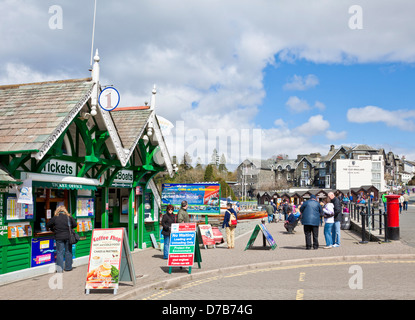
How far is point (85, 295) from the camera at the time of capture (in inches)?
339

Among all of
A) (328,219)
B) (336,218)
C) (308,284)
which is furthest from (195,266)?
(336,218)

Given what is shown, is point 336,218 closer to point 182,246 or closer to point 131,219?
point 182,246

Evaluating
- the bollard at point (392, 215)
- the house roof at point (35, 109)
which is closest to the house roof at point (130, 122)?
the house roof at point (35, 109)

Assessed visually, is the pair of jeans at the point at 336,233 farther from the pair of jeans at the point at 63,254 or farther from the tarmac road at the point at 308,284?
the pair of jeans at the point at 63,254

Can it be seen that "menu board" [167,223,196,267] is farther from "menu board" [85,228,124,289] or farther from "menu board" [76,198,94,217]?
"menu board" [76,198,94,217]

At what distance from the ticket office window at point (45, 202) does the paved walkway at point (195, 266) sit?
153 cm

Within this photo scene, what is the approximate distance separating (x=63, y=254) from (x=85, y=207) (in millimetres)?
2132

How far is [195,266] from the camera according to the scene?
40.2 feet

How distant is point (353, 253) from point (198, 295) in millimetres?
6925

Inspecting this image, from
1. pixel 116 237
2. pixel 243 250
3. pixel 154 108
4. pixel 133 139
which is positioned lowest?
pixel 243 250

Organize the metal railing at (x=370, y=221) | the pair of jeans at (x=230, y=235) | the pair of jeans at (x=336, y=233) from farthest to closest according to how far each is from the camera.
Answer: the pair of jeans at (x=230, y=235), the metal railing at (x=370, y=221), the pair of jeans at (x=336, y=233)

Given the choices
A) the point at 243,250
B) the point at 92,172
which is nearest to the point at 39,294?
the point at 92,172

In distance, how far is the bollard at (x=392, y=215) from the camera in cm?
1595

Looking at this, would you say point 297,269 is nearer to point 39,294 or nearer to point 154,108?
point 39,294
